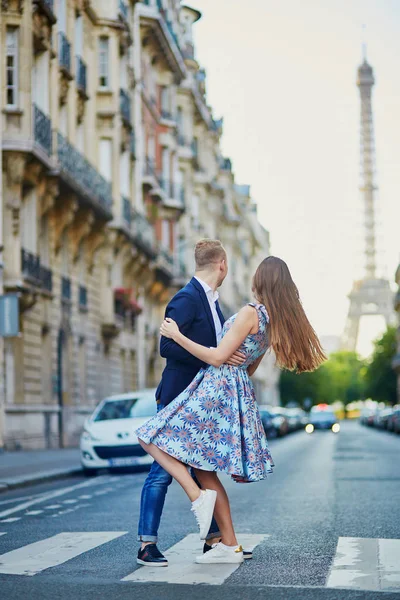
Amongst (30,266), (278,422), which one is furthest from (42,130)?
(278,422)

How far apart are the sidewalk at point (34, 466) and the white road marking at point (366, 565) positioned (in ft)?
29.9

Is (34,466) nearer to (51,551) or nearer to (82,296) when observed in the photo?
(51,551)

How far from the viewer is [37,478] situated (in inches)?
733

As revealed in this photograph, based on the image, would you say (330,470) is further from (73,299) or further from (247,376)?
(73,299)

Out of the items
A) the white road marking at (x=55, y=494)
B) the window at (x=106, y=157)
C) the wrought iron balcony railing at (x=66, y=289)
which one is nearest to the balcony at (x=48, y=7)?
the wrought iron balcony railing at (x=66, y=289)

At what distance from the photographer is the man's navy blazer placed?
7305 millimetres

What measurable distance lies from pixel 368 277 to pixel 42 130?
162089 mm

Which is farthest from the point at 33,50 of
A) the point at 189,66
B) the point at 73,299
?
the point at 189,66

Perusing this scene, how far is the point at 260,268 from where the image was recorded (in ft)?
24.3

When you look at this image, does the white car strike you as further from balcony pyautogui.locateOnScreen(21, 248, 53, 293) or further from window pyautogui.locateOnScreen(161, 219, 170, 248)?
window pyautogui.locateOnScreen(161, 219, 170, 248)

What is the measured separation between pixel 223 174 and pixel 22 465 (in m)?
69.0

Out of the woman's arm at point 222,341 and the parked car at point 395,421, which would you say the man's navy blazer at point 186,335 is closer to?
the woman's arm at point 222,341

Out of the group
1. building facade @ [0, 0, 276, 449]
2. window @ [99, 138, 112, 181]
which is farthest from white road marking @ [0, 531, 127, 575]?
window @ [99, 138, 112, 181]

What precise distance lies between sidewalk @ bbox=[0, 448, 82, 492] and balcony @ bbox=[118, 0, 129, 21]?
1858 cm
